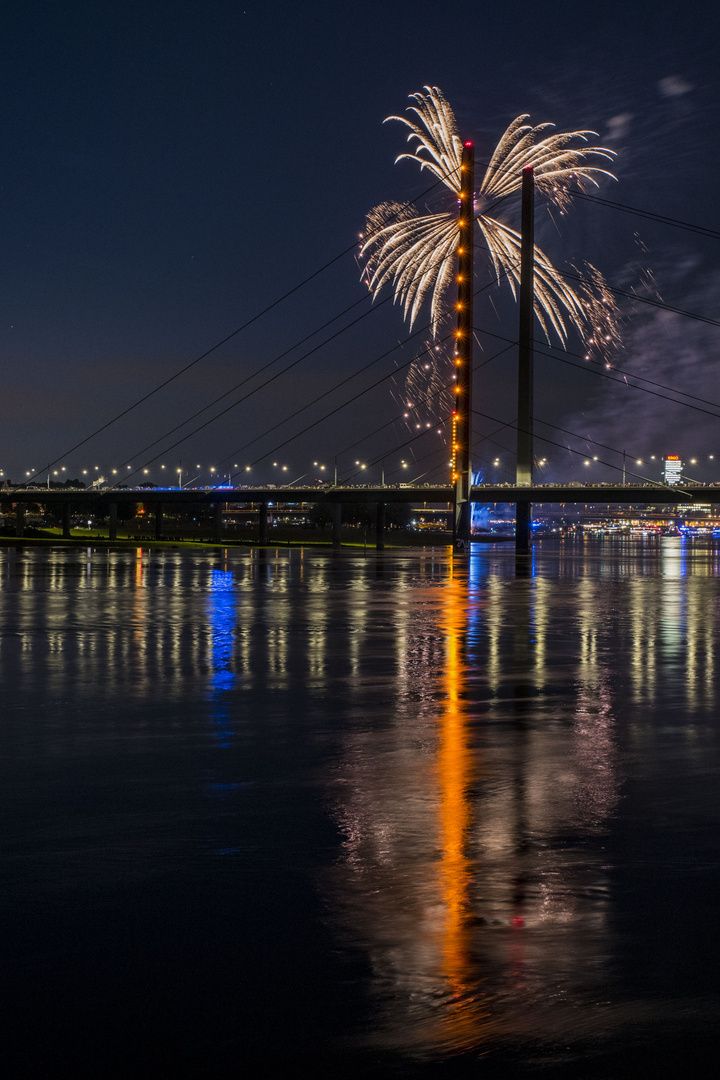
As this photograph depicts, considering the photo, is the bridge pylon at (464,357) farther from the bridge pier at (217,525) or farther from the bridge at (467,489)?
the bridge pier at (217,525)

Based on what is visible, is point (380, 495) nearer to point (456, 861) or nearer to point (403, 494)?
point (403, 494)

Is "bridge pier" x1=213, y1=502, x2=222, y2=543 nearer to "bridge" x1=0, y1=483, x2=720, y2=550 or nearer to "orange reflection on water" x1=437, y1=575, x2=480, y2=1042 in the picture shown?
"bridge" x1=0, y1=483, x2=720, y2=550

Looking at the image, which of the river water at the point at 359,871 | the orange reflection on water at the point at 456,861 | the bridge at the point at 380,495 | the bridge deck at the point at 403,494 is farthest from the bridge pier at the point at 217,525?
the orange reflection on water at the point at 456,861

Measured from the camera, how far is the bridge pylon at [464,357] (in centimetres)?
7912

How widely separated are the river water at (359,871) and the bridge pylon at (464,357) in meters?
64.6

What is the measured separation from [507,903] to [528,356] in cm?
8098

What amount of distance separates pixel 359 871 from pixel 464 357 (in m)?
76.5

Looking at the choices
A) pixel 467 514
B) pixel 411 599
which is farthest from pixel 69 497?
pixel 411 599

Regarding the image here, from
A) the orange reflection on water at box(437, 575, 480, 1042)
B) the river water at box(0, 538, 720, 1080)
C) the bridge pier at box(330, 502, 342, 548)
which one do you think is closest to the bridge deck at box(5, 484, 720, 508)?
the bridge pier at box(330, 502, 342, 548)

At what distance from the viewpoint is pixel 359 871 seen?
6031 mm

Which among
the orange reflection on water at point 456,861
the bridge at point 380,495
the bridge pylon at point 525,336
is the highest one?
the bridge pylon at point 525,336

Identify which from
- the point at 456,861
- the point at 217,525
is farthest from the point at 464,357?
the point at 456,861

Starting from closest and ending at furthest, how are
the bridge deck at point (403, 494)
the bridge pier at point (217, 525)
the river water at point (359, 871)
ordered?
the river water at point (359, 871), the bridge deck at point (403, 494), the bridge pier at point (217, 525)

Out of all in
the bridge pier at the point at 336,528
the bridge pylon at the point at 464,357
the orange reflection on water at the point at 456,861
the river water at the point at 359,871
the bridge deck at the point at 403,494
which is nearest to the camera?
the river water at the point at 359,871
